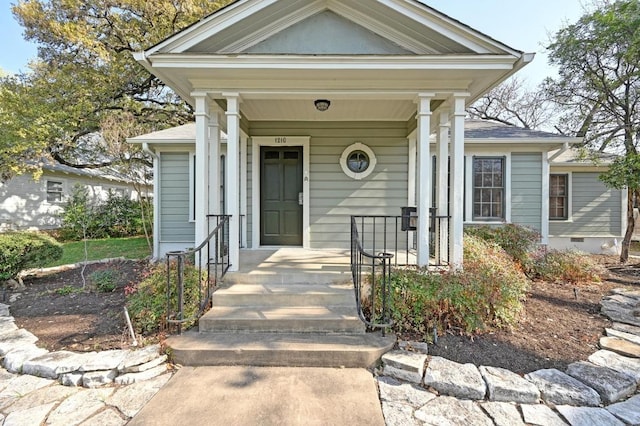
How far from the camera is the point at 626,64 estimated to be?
28.1ft

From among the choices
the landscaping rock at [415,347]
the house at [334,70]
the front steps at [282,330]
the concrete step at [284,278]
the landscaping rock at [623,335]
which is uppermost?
the house at [334,70]

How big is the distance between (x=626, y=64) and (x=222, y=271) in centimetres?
1173

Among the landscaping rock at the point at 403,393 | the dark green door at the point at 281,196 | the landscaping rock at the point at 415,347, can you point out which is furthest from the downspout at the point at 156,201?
the landscaping rock at the point at 403,393

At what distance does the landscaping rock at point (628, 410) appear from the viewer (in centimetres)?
219

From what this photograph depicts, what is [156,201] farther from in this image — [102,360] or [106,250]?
[102,360]

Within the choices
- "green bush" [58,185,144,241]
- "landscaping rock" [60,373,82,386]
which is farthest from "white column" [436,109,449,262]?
"green bush" [58,185,144,241]

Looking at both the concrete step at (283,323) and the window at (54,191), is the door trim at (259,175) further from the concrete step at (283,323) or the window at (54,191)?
the window at (54,191)

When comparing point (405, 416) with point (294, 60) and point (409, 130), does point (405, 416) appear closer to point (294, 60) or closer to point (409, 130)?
point (294, 60)

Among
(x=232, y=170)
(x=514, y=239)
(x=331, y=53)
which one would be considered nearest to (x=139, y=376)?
(x=232, y=170)

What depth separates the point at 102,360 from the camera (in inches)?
110

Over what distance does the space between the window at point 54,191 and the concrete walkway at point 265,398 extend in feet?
46.4

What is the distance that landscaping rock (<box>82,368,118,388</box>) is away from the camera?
8.63ft

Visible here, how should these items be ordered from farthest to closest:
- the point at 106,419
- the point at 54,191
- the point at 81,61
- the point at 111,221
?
the point at 54,191, the point at 111,221, the point at 81,61, the point at 106,419

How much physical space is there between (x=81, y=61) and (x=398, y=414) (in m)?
15.5
